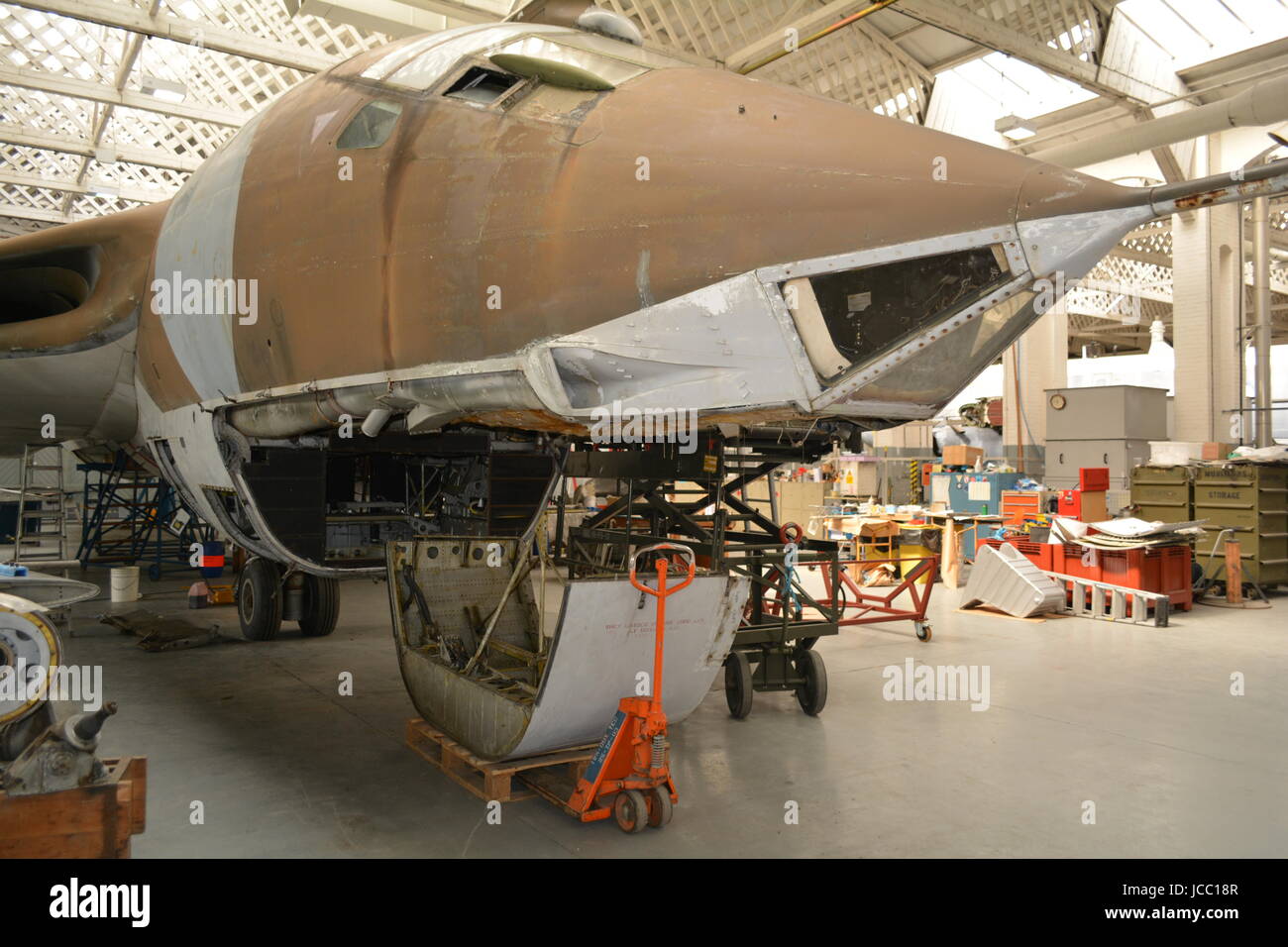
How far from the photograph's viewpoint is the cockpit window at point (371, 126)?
13.7 ft

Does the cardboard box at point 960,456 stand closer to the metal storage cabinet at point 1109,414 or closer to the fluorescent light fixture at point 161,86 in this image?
the metal storage cabinet at point 1109,414

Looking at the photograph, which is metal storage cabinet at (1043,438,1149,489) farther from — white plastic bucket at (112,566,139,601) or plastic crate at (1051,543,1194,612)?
white plastic bucket at (112,566,139,601)

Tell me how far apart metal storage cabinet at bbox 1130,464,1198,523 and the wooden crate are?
14.7 metres

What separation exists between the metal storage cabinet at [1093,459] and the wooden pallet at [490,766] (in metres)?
15.6

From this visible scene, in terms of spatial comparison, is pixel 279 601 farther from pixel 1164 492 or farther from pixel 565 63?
pixel 1164 492

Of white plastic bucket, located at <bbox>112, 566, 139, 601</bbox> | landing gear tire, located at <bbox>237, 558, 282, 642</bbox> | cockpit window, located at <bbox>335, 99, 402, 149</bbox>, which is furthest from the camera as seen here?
white plastic bucket, located at <bbox>112, 566, 139, 601</bbox>

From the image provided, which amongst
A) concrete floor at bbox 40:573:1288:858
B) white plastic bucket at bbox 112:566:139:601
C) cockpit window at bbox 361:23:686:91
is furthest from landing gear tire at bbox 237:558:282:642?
cockpit window at bbox 361:23:686:91

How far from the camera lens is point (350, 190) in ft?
13.9

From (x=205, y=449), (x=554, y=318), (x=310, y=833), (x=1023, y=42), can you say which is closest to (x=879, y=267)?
(x=554, y=318)

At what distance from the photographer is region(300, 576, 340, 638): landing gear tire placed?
9711mm

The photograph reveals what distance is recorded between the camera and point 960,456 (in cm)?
1975

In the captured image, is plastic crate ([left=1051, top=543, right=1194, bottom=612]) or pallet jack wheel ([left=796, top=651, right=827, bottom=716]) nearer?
pallet jack wheel ([left=796, top=651, right=827, bottom=716])
